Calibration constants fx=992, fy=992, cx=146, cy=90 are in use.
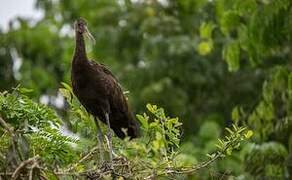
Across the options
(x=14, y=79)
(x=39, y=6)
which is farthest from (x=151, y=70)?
(x=39, y=6)

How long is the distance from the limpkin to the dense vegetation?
14cm

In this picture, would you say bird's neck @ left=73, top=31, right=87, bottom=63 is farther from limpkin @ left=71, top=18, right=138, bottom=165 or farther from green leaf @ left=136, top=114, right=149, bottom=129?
green leaf @ left=136, top=114, right=149, bottom=129

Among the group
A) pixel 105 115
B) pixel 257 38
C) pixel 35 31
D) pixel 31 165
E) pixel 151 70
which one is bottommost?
pixel 31 165

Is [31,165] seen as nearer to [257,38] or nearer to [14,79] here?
[257,38]

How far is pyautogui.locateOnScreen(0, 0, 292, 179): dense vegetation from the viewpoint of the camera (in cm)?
721

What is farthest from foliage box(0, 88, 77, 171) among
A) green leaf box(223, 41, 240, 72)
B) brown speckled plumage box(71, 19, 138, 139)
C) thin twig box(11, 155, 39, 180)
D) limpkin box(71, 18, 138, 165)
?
green leaf box(223, 41, 240, 72)

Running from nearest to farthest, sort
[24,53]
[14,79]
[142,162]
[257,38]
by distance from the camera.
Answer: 1. [142,162]
2. [257,38]
3. [14,79]
4. [24,53]

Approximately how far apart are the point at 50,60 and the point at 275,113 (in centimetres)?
729

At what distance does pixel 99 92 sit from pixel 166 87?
5464mm

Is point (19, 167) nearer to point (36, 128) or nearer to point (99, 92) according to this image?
point (36, 128)

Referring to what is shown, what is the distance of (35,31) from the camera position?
16562mm

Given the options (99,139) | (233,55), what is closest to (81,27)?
(99,139)

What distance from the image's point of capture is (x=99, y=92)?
830 centimetres

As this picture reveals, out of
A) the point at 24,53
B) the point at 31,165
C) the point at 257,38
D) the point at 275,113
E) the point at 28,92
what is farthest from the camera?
the point at 24,53
